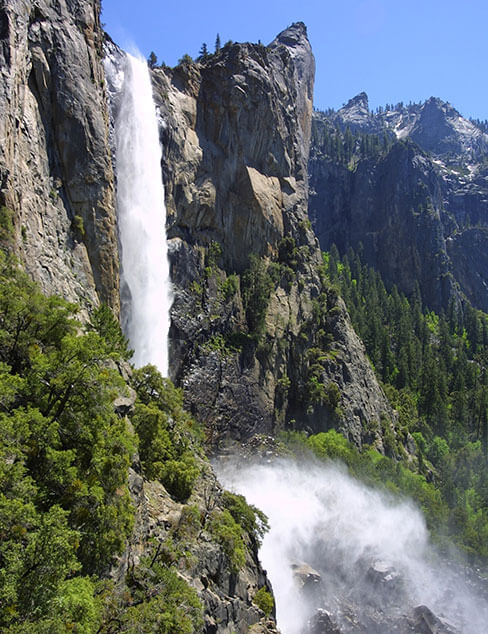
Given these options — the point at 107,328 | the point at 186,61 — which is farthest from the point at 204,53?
the point at 107,328

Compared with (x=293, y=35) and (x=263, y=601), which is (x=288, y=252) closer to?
(x=263, y=601)

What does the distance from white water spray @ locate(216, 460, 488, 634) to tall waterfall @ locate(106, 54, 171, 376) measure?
1647 centimetres

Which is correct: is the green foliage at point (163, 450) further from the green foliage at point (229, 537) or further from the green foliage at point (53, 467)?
the green foliage at point (53, 467)

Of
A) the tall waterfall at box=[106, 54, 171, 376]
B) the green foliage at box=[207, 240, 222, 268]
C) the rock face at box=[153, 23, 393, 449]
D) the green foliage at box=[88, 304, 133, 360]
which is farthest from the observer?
the green foliage at box=[207, 240, 222, 268]

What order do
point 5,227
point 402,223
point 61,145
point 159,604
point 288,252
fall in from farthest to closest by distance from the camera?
point 402,223, point 288,252, point 61,145, point 5,227, point 159,604

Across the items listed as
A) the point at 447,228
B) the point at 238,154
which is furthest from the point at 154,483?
the point at 447,228

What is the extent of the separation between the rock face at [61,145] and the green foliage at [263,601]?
70.3 feet

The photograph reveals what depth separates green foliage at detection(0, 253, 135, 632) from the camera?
47.8 feet

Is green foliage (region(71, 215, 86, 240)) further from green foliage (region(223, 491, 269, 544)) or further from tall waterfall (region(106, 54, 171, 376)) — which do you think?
green foliage (region(223, 491, 269, 544))

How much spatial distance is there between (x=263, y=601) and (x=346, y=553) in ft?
78.0

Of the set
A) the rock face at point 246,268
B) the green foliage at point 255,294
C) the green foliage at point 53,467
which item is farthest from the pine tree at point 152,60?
the green foliage at point 53,467

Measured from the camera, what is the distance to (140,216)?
5641cm

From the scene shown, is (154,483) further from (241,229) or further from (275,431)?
(241,229)

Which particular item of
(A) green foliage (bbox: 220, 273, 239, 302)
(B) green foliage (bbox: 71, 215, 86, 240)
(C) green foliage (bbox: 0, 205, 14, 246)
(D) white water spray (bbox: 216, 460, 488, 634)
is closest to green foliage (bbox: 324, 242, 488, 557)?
(D) white water spray (bbox: 216, 460, 488, 634)
